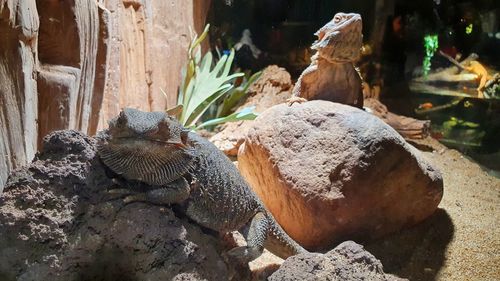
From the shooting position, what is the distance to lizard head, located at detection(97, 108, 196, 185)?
4.97 feet

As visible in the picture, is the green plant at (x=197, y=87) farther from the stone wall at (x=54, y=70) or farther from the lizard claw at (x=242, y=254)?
the lizard claw at (x=242, y=254)

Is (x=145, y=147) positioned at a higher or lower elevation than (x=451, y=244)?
higher

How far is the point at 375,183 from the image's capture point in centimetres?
245

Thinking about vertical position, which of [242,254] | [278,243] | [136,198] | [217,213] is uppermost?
[136,198]

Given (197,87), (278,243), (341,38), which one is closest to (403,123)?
(341,38)

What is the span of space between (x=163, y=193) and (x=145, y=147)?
18 cm

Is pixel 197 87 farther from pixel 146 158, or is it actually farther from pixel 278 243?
pixel 146 158

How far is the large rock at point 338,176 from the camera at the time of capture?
7.93 feet

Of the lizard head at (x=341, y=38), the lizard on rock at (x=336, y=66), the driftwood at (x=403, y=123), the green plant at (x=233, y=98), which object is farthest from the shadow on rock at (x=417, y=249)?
the green plant at (x=233, y=98)

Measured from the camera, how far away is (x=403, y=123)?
4504 mm

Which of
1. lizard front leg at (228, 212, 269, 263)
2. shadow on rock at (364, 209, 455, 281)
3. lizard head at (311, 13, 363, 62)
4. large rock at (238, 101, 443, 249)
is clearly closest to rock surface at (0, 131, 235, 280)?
lizard front leg at (228, 212, 269, 263)

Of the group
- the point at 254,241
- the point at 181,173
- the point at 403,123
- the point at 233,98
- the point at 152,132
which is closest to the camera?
the point at 152,132

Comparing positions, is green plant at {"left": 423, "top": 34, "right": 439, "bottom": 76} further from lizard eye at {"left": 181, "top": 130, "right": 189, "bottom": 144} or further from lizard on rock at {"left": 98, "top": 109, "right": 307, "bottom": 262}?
lizard eye at {"left": 181, "top": 130, "right": 189, "bottom": 144}

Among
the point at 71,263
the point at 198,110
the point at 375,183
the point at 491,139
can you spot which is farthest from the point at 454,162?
the point at 71,263
